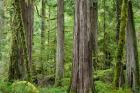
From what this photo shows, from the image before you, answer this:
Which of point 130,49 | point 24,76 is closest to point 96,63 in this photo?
point 130,49

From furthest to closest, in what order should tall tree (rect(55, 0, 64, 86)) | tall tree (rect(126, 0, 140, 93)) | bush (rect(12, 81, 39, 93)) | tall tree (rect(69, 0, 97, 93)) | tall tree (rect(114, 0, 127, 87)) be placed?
tall tree (rect(55, 0, 64, 86)), tall tree (rect(126, 0, 140, 93)), tall tree (rect(114, 0, 127, 87)), tall tree (rect(69, 0, 97, 93)), bush (rect(12, 81, 39, 93))

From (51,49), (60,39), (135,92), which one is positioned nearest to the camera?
(135,92)

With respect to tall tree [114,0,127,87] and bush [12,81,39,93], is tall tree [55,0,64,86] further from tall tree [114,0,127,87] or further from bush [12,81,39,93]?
bush [12,81,39,93]

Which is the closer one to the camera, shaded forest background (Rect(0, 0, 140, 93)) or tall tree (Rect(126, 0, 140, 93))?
shaded forest background (Rect(0, 0, 140, 93))

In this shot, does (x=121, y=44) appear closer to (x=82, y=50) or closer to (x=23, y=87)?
(x=82, y=50)

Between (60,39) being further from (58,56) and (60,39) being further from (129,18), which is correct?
(129,18)

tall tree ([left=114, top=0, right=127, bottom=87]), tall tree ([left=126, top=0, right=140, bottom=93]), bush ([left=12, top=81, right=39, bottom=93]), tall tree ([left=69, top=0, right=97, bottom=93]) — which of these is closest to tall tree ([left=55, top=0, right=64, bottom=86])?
tall tree ([left=126, top=0, right=140, bottom=93])

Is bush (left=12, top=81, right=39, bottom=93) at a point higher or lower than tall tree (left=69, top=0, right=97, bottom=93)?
lower

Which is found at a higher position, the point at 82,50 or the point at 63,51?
the point at 82,50

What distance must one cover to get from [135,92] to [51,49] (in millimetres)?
11745

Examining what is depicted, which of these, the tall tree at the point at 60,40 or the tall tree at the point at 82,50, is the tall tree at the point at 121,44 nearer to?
the tall tree at the point at 82,50

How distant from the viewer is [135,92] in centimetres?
1383

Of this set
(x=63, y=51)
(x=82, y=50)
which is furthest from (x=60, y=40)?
(x=82, y=50)

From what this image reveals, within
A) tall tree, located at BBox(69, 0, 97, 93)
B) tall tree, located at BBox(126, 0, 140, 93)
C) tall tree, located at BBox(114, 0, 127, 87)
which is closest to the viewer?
tall tree, located at BBox(69, 0, 97, 93)
